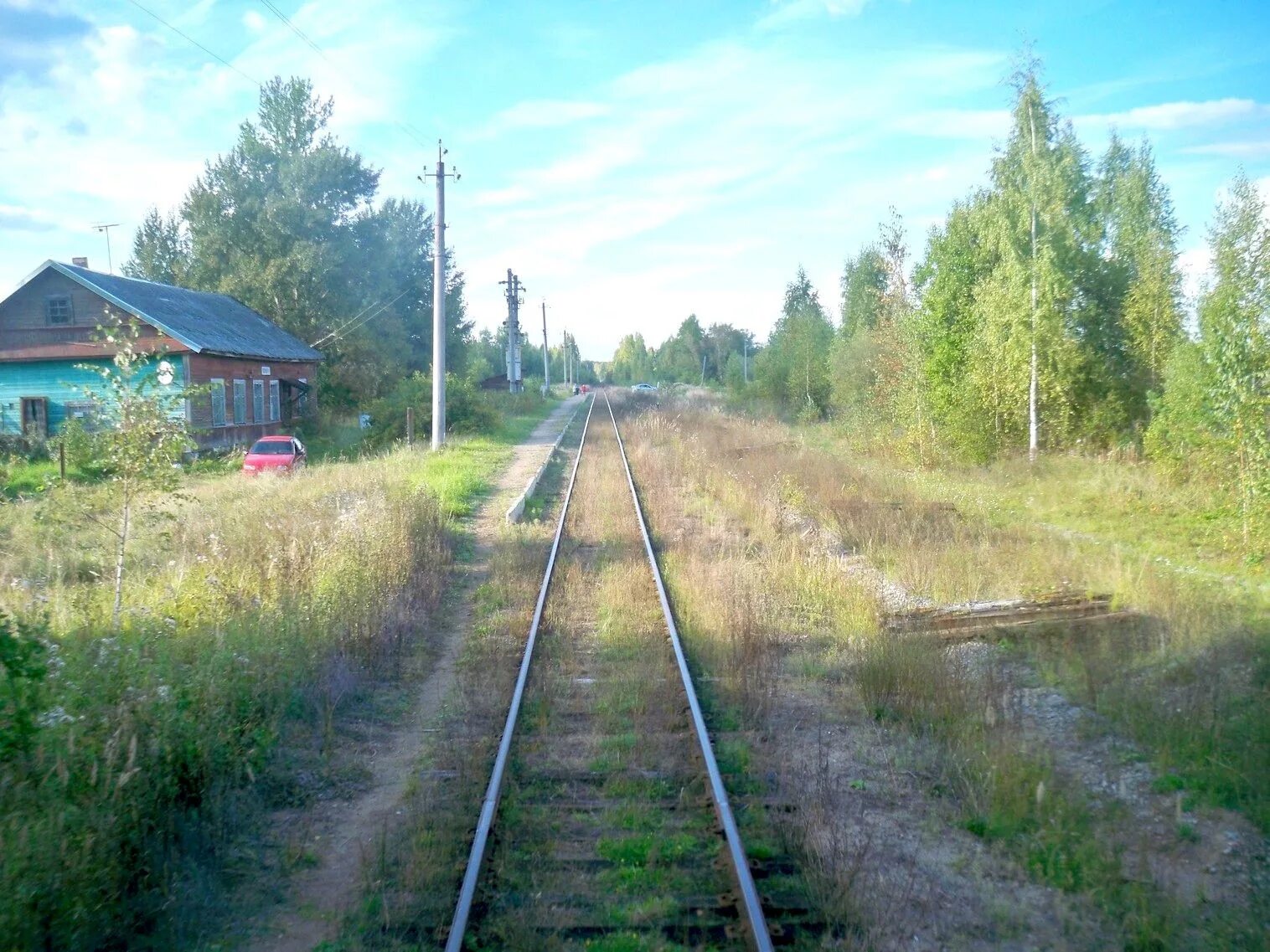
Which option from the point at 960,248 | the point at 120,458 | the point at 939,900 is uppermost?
the point at 960,248

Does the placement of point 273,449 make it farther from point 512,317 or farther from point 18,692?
point 512,317

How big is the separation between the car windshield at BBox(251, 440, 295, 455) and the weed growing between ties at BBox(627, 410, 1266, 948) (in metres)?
13.2

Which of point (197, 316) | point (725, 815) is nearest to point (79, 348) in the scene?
point (197, 316)

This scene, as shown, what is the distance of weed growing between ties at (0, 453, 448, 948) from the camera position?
13.8 ft

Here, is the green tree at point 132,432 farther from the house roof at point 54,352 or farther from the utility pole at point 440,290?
the house roof at point 54,352

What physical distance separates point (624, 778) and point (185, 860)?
2494 mm

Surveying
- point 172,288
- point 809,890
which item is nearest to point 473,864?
point 809,890

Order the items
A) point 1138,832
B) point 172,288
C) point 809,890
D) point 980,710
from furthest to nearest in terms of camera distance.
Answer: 1. point 172,288
2. point 980,710
3. point 1138,832
4. point 809,890

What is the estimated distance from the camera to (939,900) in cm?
465

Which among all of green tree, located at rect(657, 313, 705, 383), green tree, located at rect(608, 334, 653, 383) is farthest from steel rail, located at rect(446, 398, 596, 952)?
green tree, located at rect(608, 334, 653, 383)

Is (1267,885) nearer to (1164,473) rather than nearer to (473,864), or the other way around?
(473,864)

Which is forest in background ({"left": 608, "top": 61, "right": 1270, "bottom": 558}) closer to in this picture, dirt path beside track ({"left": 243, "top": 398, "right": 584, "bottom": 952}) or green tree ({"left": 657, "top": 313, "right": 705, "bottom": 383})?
dirt path beside track ({"left": 243, "top": 398, "right": 584, "bottom": 952})

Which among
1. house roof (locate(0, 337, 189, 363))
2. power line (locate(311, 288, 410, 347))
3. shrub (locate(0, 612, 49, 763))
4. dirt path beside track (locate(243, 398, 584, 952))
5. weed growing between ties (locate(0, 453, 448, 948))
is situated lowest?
dirt path beside track (locate(243, 398, 584, 952))

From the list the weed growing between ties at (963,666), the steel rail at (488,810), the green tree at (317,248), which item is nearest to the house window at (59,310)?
the green tree at (317,248)
